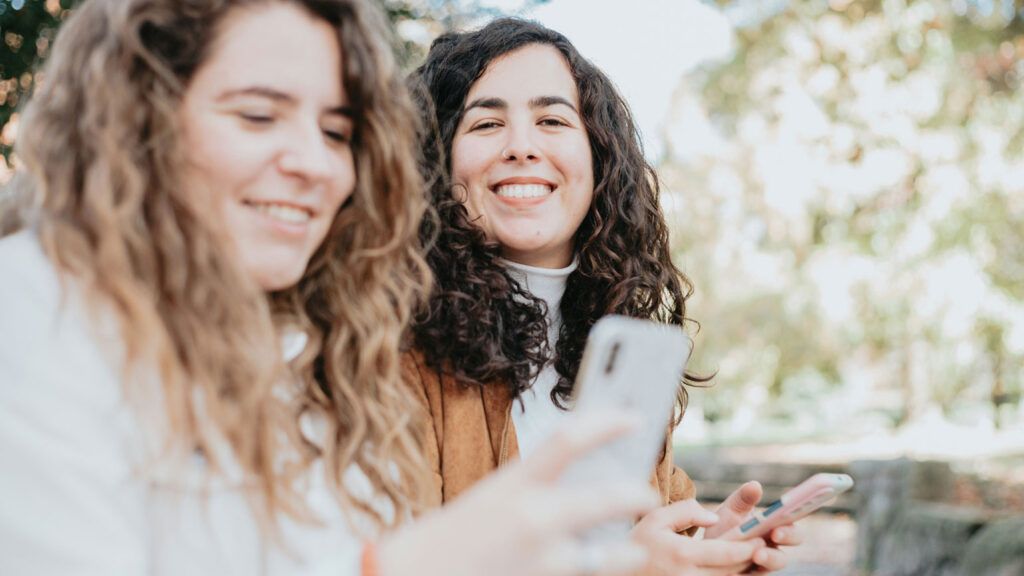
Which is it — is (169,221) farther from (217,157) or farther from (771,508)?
(771,508)

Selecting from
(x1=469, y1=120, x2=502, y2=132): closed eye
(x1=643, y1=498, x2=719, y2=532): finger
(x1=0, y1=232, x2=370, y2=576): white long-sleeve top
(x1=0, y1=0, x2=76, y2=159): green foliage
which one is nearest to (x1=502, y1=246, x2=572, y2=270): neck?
(x1=469, y1=120, x2=502, y2=132): closed eye

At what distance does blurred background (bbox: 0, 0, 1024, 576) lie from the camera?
916cm

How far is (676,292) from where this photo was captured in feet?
9.20

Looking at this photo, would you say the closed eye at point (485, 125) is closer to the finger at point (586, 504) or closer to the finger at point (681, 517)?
the finger at point (681, 517)

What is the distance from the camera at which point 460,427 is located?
7.49 ft

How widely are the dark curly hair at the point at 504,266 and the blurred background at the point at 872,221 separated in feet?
17.3

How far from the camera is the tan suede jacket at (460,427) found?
2242mm

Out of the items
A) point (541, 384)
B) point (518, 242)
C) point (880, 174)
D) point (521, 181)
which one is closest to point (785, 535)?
point (541, 384)

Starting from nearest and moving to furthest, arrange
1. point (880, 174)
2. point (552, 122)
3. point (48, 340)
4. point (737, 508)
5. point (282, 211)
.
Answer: point (48, 340), point (282, 211), point (737, 508), point (552, 122), point (880, 174)

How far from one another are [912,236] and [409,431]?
11.4 m

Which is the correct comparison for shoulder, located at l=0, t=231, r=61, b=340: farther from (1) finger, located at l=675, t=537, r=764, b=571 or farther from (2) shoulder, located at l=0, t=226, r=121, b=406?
(1) finger, located at l=675, t=537, r=764, b=571

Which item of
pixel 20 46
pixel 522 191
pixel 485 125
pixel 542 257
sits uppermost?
pixel 20 46

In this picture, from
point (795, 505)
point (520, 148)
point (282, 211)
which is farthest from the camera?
point (520, 148)

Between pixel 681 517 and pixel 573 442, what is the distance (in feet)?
3.50
